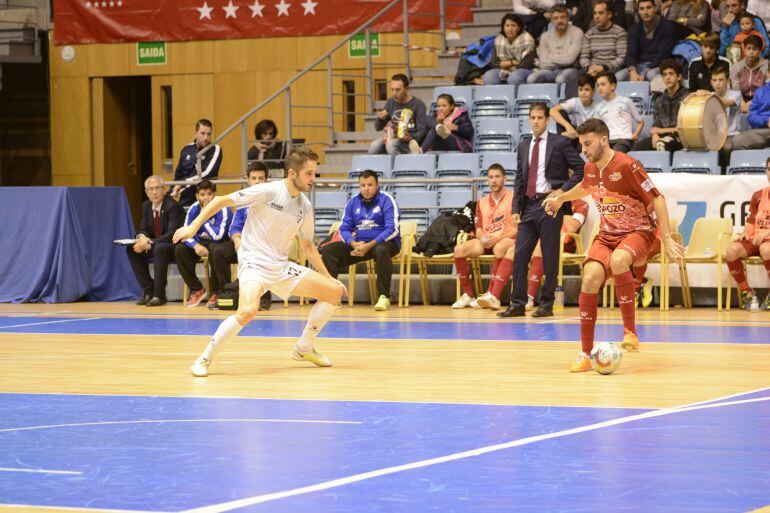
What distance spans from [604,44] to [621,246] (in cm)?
785

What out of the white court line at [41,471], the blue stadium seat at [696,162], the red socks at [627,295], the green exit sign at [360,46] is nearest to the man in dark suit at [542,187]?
the blue stadium seat at [696,162]

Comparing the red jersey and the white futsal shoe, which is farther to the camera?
the red jersey

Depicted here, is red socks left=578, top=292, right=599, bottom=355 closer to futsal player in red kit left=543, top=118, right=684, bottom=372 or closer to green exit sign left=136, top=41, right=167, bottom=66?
futsal player in red kit left=543, top=118, right=684, bottom=372

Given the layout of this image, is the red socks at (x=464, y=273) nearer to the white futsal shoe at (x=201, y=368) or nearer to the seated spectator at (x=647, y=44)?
the seated spectator at (x=647, y=44)

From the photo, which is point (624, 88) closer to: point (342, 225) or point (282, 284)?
point (342, 225)

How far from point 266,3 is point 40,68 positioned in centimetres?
455

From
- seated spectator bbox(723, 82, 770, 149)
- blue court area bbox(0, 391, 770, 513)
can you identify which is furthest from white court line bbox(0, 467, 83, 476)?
seated spectator bbox(723, 82, 770, 149)

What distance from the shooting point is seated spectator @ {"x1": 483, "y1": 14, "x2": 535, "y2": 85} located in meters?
16.1

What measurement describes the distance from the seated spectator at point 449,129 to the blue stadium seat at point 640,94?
191cm

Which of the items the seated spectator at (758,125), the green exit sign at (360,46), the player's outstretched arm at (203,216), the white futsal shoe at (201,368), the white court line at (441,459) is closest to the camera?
the white court line at (441,459)

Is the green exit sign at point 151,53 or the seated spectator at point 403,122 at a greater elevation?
the green exit sign at point 151,53

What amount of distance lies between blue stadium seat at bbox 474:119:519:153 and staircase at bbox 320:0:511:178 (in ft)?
6.69

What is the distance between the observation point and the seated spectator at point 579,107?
1416cm

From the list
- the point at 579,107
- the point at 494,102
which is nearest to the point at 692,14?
the point at 579,107
